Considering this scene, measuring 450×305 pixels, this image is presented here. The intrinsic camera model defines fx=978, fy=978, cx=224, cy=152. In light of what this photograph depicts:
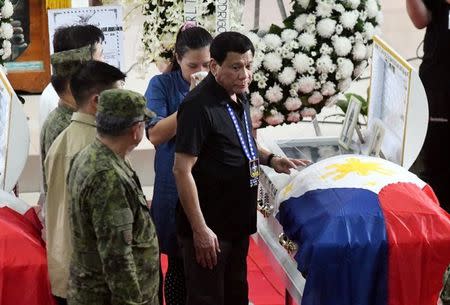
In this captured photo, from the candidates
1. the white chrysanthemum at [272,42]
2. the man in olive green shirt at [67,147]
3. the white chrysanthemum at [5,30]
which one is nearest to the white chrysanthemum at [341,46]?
the white chrysanthemum at [272,42]

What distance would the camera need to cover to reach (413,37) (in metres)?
9.14

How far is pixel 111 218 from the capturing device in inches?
117

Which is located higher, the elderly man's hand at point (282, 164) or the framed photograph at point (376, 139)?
the framed photograph at point (376, 139)

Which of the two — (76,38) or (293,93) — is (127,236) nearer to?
Answer: (76,38)

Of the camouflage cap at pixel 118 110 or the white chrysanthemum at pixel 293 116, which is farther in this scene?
the white chrysanthemum at pixel 293 116

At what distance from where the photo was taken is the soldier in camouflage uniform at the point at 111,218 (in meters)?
2.97

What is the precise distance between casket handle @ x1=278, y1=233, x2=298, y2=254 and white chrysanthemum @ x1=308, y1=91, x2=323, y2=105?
0.61 meters

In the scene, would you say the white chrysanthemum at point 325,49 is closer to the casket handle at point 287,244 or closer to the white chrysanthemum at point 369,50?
the white chrysanthemum at point 369,50

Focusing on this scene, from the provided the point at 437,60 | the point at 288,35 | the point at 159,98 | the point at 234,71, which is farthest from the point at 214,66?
the point at 437,60

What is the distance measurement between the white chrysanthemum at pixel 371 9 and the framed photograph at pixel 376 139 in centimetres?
47

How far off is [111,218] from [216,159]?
2.47 feet

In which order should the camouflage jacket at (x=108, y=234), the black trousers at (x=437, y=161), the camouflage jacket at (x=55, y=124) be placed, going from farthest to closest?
the black trousers at (x=437, y=161), the camouflage jacket at (x=55, y=124), the camouflage jacket at (x=108, y=234)

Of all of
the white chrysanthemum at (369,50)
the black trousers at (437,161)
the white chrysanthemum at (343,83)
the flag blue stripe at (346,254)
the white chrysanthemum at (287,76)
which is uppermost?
the white chrysanthemum at (369,50)

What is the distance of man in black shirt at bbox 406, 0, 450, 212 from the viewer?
16.5 feet
